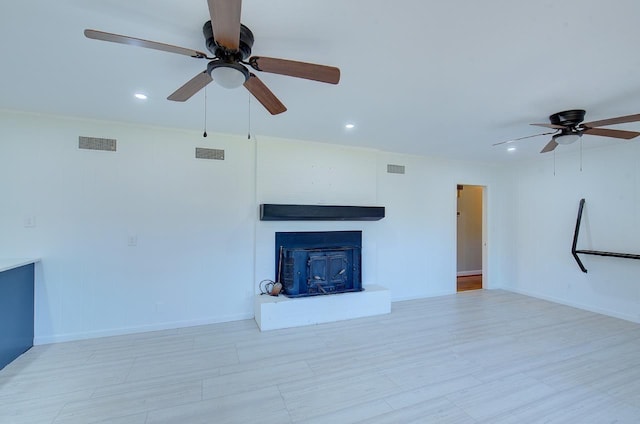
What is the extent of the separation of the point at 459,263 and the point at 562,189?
310 cm

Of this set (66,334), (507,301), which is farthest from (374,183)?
(66,334)

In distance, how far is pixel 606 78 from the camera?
2.26 meters

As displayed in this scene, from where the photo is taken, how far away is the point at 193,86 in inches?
77.4

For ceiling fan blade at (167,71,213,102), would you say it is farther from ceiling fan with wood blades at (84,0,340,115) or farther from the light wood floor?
the light wood floor

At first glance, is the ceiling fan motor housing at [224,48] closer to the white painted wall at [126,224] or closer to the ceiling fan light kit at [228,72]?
the ceiling fan light kit at [228,72]

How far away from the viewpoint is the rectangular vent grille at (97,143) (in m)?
3.36

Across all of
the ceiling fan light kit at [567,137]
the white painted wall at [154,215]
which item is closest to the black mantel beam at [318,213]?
the white painted wall at [154,215]

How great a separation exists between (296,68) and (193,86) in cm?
78

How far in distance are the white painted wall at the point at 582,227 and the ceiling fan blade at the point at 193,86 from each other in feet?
16.9

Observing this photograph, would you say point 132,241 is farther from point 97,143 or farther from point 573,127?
point 573,127

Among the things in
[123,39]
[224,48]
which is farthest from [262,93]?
[123,39]

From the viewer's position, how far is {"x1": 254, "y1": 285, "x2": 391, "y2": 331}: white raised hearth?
12.1 ft

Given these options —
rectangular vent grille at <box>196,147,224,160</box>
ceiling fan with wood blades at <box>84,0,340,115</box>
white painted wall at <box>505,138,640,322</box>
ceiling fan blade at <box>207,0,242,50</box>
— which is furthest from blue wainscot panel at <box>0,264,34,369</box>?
white painted wall at <box>505,138,640,322</box>

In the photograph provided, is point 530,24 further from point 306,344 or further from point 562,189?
point 562,189
